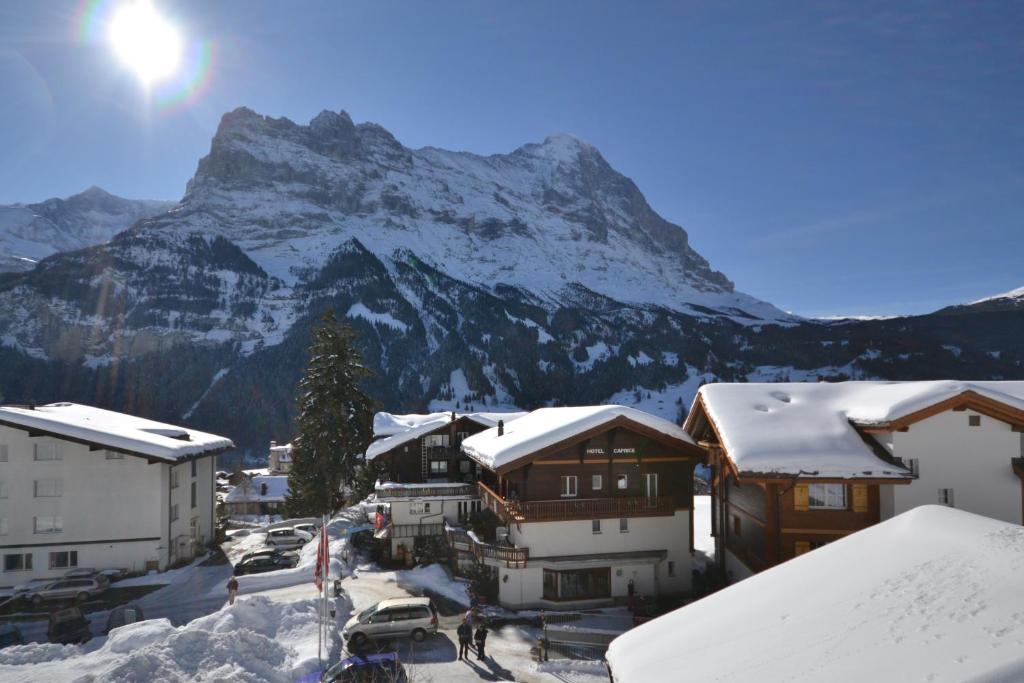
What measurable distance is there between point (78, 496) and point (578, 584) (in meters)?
28.2

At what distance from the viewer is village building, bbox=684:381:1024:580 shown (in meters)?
21.2

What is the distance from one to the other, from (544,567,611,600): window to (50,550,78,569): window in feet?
86.6

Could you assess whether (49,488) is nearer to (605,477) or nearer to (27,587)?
(27,587)

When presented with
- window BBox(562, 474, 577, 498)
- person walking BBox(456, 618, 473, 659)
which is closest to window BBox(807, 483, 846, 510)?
window BBox(562, 474, 577, 498)

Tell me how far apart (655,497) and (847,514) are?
27.3 ft

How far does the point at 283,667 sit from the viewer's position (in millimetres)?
17391

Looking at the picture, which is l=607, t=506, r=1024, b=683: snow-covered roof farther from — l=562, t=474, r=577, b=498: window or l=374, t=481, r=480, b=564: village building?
l=374, t=481, r=480, b=564: village building

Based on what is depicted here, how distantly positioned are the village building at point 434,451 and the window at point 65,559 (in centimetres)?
1716

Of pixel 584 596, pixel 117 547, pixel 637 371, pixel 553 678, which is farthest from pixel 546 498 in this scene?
pixel 637 371

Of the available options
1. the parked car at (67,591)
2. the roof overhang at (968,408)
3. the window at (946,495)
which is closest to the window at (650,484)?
the roof overhang at (968,408)

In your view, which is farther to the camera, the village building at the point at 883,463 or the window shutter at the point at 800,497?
the window shutter at the point at 800,497

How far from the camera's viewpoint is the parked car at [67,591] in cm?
2678

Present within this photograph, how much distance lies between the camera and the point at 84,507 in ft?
98.3

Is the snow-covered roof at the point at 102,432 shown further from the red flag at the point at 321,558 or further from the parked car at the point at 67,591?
the red flag at the point at 321,558
